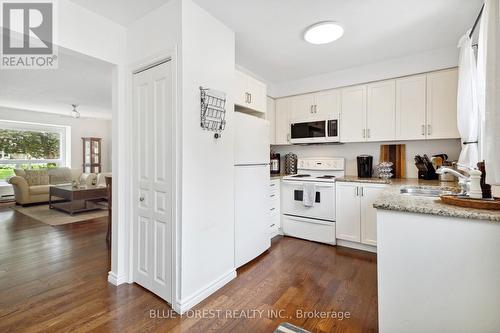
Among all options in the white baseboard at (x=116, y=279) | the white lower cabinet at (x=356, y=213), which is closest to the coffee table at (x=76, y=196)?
the white baseboard at (x=116, y=279)

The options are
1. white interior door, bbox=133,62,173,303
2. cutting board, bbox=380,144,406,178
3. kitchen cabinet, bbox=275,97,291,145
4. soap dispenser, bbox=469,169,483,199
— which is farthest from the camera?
kitchen cabinet, bbox=275,97,291,145

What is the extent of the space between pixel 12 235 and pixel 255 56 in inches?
172

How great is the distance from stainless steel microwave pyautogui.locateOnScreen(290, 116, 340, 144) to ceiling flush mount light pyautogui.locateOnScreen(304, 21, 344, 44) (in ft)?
4.14

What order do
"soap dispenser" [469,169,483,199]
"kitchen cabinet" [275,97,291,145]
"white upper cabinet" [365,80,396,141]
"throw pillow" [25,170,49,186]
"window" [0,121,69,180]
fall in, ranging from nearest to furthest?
"soap dispenser" [469,169,483,199]
"white upper cabinet" [365,80,396,141]
"kitchen cabinet" [275,97,291,145]
"throw pillow" [25,170,49,186]
"window" [0,121,69,180]

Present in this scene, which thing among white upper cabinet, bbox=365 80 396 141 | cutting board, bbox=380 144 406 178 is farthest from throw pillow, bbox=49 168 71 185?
cutting board, bbox=380 144 406 178

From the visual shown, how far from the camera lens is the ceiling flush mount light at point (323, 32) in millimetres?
2221

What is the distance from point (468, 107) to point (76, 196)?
20.0 ft

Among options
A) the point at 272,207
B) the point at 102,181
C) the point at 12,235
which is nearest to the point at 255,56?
the point at 272,207

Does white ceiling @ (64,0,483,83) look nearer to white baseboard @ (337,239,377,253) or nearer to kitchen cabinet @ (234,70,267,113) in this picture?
kitchen cabinet @ (234,70,267,113)

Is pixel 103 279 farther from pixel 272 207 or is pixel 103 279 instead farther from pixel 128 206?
pixel 272 207

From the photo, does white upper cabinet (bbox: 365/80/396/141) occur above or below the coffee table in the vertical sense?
above

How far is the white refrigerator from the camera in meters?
2.49

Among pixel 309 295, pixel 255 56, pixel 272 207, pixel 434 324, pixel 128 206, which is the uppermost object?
pixel 255 56

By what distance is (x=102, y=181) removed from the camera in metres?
5.89
